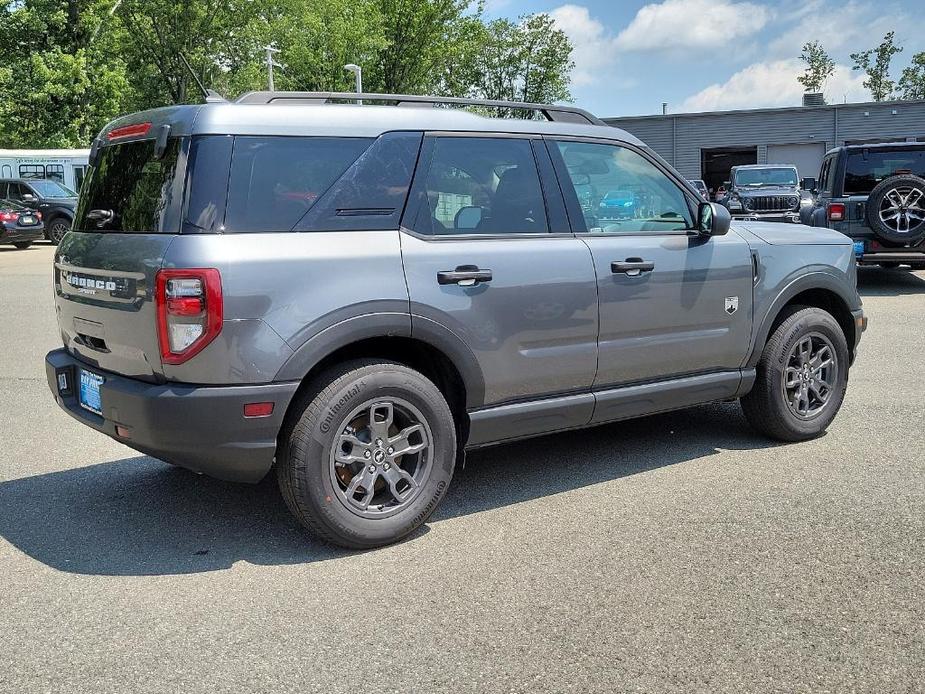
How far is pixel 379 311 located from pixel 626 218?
1644mm

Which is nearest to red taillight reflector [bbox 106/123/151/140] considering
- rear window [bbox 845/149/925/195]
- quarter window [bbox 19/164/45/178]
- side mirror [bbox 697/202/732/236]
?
side mirror [bbox 697/202/732/236]

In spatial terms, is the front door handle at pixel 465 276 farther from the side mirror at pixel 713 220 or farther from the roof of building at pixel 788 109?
the roof of building at pixel 788 109

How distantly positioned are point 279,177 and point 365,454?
1236mm

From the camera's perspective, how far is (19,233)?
2308 cm

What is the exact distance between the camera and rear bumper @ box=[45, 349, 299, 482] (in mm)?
3662

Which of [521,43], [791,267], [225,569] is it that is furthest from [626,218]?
[521,43]

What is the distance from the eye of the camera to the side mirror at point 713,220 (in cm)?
500

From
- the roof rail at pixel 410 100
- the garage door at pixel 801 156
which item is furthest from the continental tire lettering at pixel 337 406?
the garage door at pixel 801 156

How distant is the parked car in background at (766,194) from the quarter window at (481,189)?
1648 cm

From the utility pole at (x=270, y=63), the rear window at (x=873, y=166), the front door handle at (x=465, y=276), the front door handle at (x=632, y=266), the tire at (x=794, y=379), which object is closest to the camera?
the front door handle at (x=465, y=276)

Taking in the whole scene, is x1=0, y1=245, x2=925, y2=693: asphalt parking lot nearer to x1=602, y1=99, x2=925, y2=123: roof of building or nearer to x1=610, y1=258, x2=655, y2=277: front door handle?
x1=610, y1=258, x2=655, y2=277: front door handle

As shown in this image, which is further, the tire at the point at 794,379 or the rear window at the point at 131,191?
the tire at the point at 794,379

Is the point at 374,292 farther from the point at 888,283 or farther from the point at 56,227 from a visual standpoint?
the point at 56,227

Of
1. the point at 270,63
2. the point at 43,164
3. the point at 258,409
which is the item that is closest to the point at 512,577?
the point at 258,409
